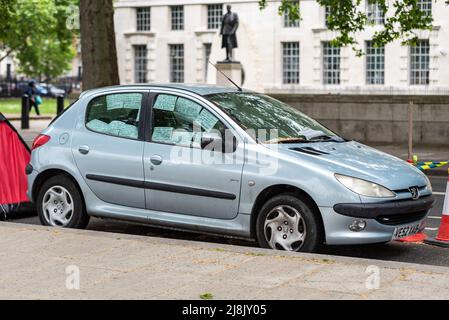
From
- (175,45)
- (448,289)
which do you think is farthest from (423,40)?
(448,289)

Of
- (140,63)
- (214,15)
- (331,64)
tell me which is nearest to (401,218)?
(331,64)

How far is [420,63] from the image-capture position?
151 feet

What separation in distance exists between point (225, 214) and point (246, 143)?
708 mm

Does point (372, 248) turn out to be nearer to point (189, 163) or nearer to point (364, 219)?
point (364, 219)

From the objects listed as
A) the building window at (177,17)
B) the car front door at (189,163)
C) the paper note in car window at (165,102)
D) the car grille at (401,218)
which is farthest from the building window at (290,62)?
the car grille at (401,218)

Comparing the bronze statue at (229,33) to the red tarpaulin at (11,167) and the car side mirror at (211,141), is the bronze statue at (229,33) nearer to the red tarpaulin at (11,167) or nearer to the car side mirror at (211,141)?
the red tarpaulin at (11,167)

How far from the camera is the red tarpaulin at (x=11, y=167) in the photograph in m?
11.1

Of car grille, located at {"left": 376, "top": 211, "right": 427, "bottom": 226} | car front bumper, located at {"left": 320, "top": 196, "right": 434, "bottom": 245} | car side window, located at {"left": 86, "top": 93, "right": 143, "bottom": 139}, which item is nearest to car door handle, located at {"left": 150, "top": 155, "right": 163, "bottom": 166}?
car side window, located at {"left": 86, "top": 93, "right": 143, "bottom": 139}

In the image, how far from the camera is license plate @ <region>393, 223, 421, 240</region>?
8414 mm

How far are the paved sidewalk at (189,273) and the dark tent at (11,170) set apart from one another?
236 cm

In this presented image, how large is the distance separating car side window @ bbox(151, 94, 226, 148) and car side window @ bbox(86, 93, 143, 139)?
0.25 meters

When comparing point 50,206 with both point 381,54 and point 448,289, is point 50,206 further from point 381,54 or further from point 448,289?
point 381,54

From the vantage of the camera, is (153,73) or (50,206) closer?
(50,206)
